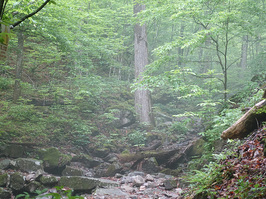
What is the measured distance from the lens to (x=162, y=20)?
18.6m

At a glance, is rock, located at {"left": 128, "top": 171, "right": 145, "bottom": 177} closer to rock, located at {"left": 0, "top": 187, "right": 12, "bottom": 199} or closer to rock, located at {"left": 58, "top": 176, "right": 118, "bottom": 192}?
rock, located at {"left": 58, "top": 176, "right": 118, "bottom": 192}

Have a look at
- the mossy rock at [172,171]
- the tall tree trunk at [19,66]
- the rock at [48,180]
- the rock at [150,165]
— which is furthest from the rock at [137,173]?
the tall tree trunk at [19,66]

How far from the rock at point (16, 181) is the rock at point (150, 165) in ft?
14.6

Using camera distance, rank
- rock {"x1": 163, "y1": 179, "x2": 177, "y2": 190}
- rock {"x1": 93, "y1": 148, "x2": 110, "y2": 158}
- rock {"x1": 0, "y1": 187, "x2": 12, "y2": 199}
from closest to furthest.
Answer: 1. rock {"x1": 0, "y1": 187, "x2": 12, "y2": 199}
2. rock {"x1": 163, "y1": 179, "x2": 177, "y2": 190}
3. rock {"x1": 93, "y1": 148, "x2": 110, "y2": 158}

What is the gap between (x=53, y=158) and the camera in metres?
7.75

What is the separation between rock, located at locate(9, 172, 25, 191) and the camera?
18.3 feet

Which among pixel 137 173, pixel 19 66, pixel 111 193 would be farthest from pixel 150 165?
pixel 19 66

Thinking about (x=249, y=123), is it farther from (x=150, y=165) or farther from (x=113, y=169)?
(x=113, y=169)

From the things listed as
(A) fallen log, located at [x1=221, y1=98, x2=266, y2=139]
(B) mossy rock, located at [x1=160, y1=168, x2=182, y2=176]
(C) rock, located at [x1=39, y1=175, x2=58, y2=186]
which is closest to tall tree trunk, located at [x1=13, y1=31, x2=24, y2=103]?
(C) rock, located at [x1=39, y1=175, x2=58, y2=186]

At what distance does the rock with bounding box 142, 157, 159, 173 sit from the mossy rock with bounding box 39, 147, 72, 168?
2941 millimetres

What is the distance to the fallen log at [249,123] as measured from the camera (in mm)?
3730

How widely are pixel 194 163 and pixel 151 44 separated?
1369 centimetres

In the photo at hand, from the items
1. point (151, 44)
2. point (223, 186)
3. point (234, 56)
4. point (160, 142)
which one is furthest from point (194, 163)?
point (234, 56)

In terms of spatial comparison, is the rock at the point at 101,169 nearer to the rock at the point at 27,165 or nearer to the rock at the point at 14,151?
the rock at the point at 27,165
